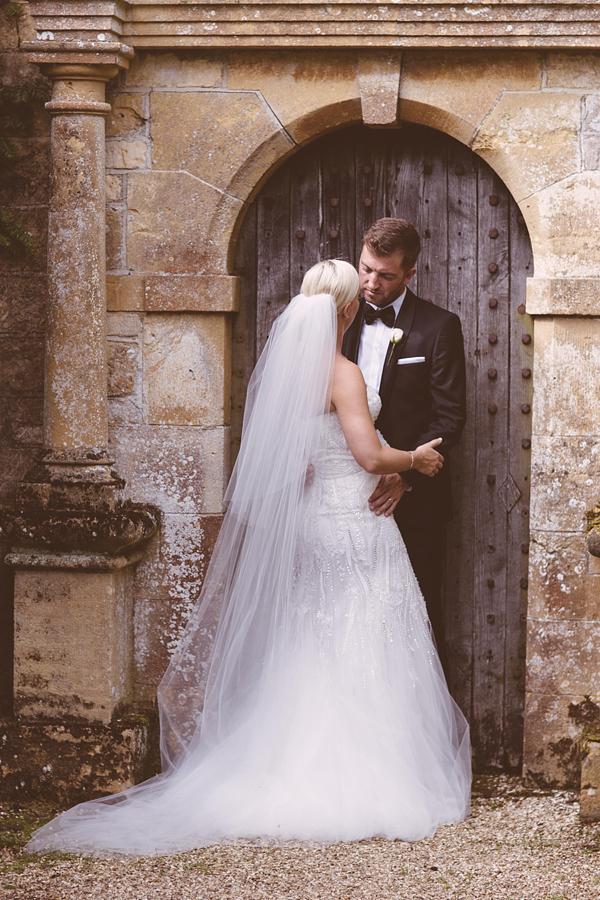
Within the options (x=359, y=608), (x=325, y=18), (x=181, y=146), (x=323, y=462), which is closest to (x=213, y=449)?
(x=323, y=462)

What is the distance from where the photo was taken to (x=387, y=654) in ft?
13.0

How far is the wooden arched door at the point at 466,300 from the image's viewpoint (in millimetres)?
4441

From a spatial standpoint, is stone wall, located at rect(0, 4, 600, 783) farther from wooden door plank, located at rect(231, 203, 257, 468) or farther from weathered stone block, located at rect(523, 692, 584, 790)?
wooden door plank, located at rect(231, 203, 257, 468)

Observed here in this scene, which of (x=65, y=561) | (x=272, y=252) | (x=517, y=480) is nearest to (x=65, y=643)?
(x=65, y=561)

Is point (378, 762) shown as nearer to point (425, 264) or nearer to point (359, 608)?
point (359, 608)

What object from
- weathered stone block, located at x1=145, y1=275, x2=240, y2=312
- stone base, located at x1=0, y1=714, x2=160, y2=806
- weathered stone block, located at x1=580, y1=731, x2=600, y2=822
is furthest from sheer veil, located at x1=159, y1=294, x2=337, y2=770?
weathered stone block, located at x1=580, y1=731, x2=600, y2=822

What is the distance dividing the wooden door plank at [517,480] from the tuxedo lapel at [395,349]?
1.50ft

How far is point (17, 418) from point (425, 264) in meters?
1.79

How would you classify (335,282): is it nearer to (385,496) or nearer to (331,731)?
(385,496)

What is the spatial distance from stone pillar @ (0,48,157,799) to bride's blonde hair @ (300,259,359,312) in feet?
2.92

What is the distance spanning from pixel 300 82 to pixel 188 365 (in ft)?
3.91

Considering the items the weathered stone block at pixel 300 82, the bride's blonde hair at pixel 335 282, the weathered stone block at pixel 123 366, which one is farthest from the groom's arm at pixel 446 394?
the weathered stone block at pixel 123 366

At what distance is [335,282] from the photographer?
391 cm

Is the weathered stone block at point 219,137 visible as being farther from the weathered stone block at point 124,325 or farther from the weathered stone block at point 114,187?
the weathered stone block at point 124,325
